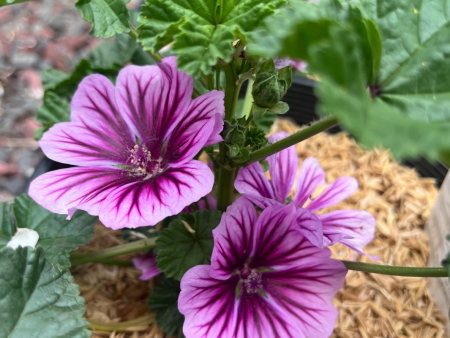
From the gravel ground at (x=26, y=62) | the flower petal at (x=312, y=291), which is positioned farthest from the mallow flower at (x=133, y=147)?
the gravel ground at (x=26, y=62)

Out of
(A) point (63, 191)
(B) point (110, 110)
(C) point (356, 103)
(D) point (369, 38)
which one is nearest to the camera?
(C) point (356, 103)

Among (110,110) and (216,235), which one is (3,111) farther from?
(216,235)

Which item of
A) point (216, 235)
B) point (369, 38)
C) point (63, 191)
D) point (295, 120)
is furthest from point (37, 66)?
point (369, 38)

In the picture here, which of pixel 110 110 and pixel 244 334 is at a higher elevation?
pixel 110 110

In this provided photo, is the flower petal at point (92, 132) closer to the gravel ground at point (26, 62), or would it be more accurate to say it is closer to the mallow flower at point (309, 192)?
the mallow flower at point (309, 192)

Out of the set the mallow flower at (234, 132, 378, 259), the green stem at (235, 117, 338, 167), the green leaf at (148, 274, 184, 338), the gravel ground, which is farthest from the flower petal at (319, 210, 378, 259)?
the gravel ground

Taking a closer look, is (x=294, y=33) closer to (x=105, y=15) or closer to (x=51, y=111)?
(x=105, y=15)
